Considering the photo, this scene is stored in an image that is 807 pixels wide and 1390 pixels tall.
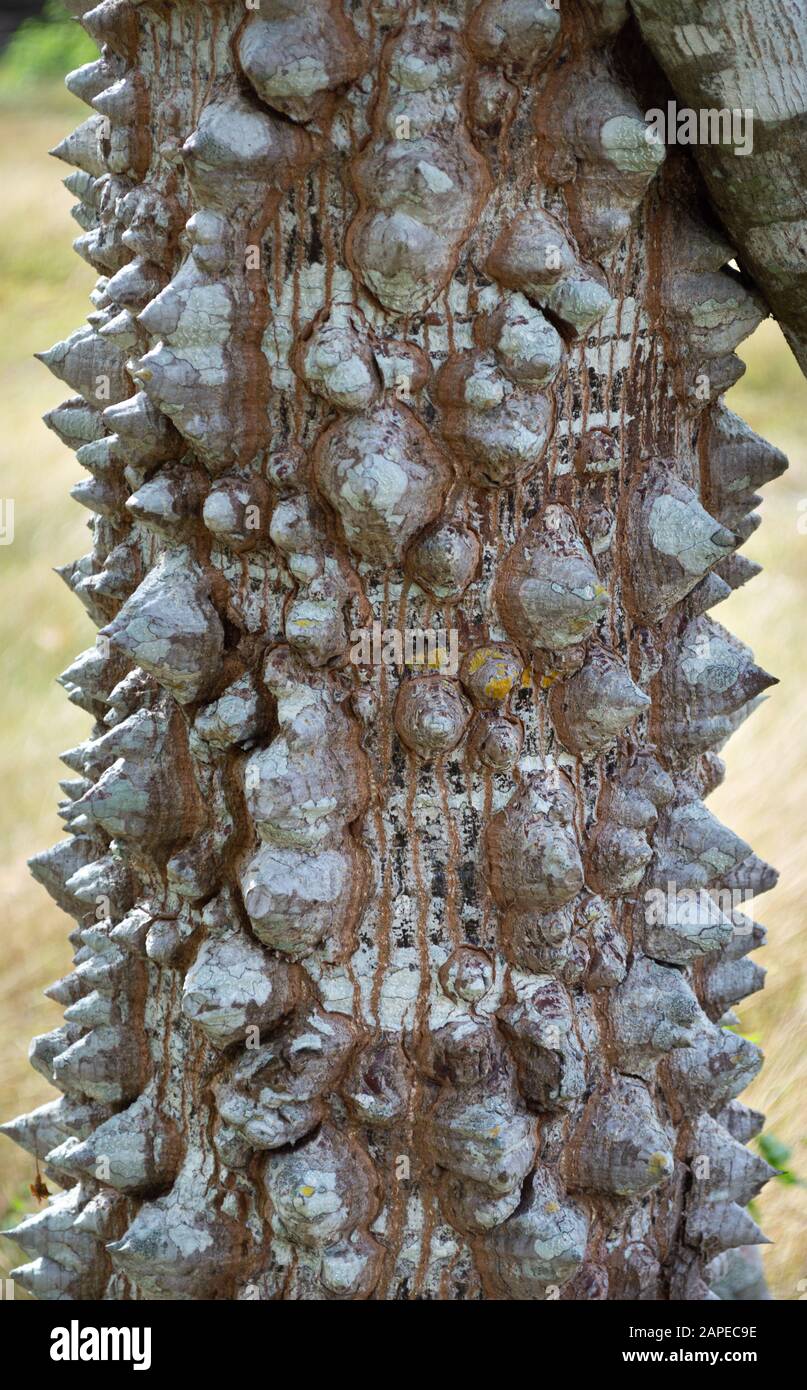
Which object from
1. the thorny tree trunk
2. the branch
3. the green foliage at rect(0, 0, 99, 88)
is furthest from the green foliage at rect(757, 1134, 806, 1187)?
the green foliage at rect(0, 0, 99, 88)

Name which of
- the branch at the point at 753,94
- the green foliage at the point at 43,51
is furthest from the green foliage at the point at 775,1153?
the green foliage at the point at 43,51

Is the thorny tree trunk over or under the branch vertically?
under

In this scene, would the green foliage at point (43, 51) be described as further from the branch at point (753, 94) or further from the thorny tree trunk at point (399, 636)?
the branch at point (753, 94)

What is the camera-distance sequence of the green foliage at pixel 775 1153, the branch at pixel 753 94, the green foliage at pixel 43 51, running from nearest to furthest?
Answer: the branch at pixel 753 94
the green foliage at pixel 775 1153
the green foliage at pixel 43 51

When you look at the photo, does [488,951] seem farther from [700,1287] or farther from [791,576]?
[791,576]

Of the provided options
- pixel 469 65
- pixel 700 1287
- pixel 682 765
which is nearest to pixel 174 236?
pixel 469 65

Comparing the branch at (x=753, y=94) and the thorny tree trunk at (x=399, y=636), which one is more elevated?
the branch at (x=753, y=94)

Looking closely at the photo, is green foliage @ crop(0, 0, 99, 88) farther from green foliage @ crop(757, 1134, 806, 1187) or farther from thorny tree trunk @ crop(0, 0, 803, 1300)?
thorny tree trunk @ crop(0, 0, 803, 1300)
